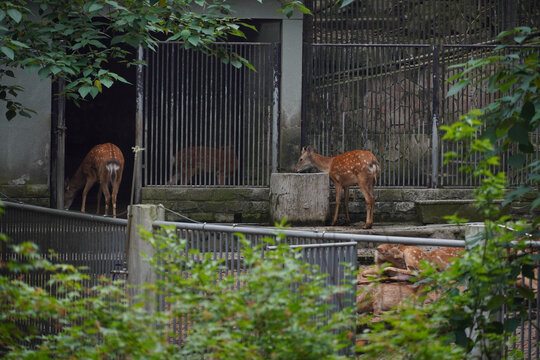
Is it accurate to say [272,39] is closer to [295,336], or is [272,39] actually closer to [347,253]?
[347,253]

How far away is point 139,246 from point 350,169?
677 centimetres

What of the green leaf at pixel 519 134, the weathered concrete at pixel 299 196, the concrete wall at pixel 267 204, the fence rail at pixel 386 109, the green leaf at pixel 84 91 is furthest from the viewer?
the fence rail at pixel 386 109

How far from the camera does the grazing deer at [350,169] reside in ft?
39.1

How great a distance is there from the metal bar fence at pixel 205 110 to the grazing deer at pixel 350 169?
680 mm

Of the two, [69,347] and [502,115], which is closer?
[69,347]

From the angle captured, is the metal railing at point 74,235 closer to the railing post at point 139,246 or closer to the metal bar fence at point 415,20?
the railing post at point 139,246

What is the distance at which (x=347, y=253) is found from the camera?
194 inches

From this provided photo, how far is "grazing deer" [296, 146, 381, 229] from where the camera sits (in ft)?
39.1

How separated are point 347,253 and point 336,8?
8954 mm

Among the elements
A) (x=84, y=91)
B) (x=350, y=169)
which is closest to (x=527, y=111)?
(x=84, y=91)

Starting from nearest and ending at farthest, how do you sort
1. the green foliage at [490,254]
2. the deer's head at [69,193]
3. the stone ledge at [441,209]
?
the green foliage at [490,254], the stone ledge at [441,209], the deer's head at [69,193]

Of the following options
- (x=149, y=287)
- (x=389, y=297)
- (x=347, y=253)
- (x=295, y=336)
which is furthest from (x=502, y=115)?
(x=389, y=297)

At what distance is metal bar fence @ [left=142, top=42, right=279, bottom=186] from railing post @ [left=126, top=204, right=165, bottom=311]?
630 cm

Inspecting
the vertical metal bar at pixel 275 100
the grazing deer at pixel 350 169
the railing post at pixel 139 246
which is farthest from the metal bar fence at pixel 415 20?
the railing post at pixel 139 246
